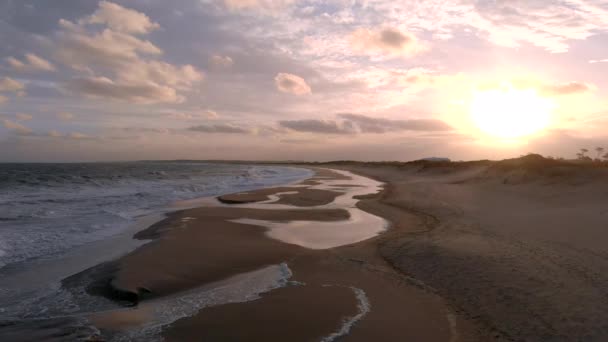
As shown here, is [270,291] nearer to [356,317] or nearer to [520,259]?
[356,317]

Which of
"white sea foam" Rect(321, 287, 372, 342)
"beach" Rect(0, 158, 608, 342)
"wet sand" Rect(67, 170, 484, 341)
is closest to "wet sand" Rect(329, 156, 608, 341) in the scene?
"beach" Rect(0, 158, 608, 342)

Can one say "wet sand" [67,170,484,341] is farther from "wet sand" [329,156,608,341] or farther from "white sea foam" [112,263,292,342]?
"wet sand" [329,156,608,341]

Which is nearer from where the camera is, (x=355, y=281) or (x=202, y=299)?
(x=202, y=299)

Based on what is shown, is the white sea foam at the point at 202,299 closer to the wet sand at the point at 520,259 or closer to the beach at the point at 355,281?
the beach at the point at 355,281

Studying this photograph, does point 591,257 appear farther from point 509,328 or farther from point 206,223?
point 206,223

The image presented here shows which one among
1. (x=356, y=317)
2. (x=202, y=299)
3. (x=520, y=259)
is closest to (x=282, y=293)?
(x=202, y=299)

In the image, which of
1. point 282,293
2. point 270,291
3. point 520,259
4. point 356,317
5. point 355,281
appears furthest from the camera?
point 520,259

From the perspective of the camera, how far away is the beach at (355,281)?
557 centimetres

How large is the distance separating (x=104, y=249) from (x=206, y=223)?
164 inches

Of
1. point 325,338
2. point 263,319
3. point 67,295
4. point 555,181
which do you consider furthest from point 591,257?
point 555,181

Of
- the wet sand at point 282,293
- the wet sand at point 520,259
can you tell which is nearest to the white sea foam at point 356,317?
the wet sand at point 282,293

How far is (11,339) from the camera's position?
5262 millimetres

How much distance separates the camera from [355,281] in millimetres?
7840

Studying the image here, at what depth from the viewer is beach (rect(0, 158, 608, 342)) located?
18.3ft
